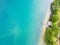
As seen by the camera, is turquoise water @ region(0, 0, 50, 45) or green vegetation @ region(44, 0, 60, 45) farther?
turquoise water @ region(0, 0, 50, 45)

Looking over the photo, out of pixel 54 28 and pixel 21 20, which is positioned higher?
pixel 21 20

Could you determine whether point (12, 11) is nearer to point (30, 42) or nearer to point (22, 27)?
point (22, 27)

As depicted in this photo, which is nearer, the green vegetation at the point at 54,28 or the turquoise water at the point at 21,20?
the green vegetation at the point at 54,28

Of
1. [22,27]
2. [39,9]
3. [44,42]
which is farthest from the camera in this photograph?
[39,9]

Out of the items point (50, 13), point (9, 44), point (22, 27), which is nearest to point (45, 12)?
point (50, 13)
